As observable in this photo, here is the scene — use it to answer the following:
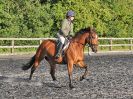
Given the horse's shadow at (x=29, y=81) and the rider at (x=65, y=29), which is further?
the rider at (x=65, y=29)

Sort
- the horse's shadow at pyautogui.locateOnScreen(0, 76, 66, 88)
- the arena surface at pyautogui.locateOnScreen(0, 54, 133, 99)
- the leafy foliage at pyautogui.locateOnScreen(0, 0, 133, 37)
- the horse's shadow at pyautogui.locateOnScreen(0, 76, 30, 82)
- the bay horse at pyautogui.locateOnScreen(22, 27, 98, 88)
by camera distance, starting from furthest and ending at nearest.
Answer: the leafy foliage at pyautogui.locateOnScreen(0, 0, 133, 37), the horse's shadow at pyautogui.locateOnScreen(0, 76, 30, 82), the bay horse at pyautogui.locateOnScreen(22, 27, 98, 88), the horse's shadow at pyautogui.locateOnScreen(0, 76, 66, 88), the arena surface at pyautogui.locateOnScreen(0, 54, 133, 99)

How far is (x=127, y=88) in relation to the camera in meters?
14.7

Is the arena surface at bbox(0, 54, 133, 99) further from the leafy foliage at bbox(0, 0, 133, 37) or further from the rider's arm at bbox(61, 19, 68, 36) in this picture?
the leafy foliage at bbox(0, 0, 133, 37)

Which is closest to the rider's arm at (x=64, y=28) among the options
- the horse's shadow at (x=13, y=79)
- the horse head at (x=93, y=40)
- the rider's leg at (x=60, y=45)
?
the rider's leg at (x=60, y=45)

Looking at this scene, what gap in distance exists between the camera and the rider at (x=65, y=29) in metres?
16.1

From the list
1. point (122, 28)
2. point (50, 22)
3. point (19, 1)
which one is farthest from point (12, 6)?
point (122, 28)

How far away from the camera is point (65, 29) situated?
53.0ft

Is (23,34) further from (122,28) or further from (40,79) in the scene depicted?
(40,79)

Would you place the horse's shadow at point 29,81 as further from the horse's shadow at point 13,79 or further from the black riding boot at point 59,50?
the black riding boot at point 59,50

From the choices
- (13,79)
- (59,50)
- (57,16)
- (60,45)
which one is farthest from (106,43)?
(59,50)

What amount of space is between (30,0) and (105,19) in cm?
786

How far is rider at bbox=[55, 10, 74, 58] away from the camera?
1608 centimetres

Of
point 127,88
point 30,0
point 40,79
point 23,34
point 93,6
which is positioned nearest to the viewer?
point 127,88

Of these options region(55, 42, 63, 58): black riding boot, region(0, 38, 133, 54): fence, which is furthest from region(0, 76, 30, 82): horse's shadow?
region(0, 38, 133, 54): fence
